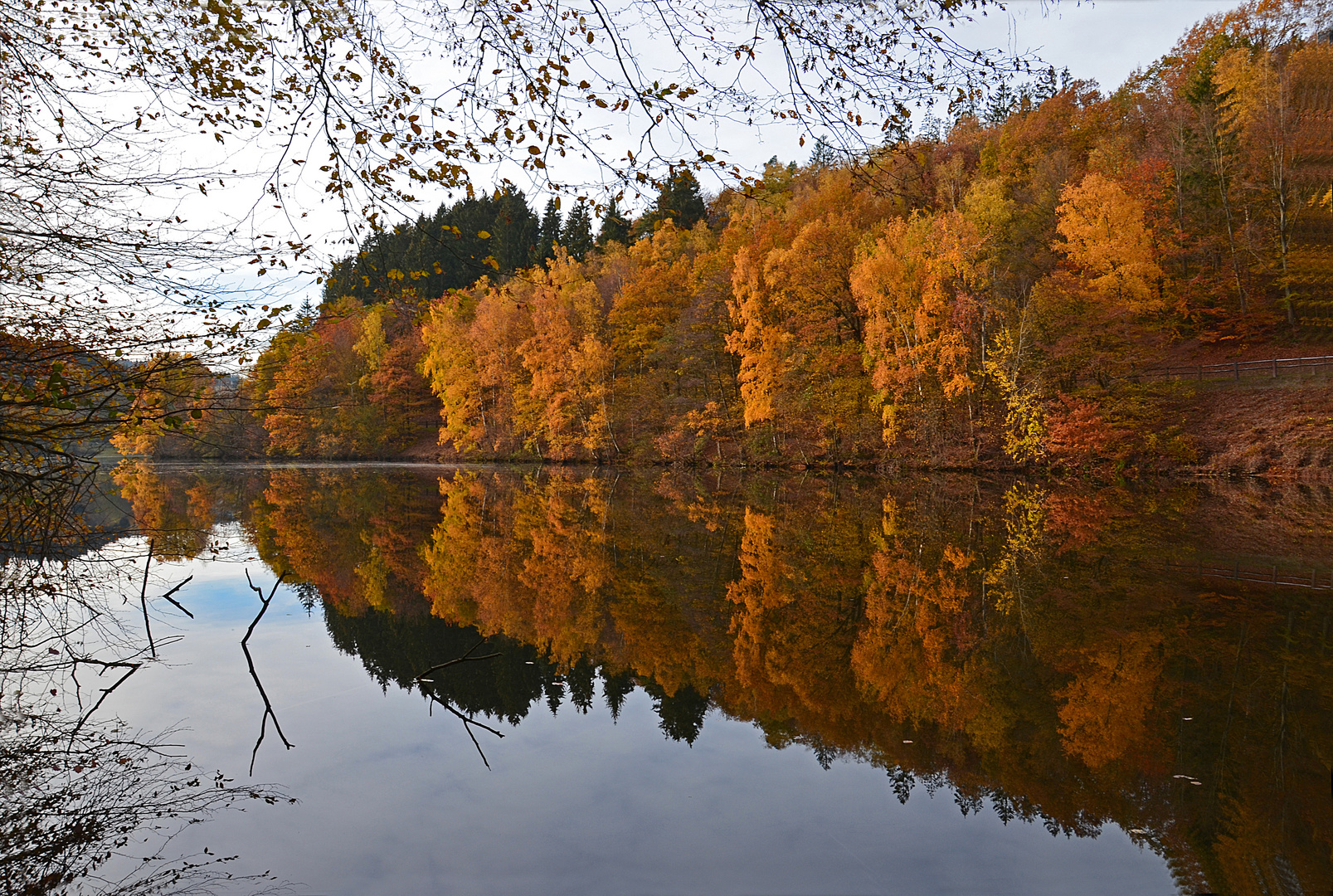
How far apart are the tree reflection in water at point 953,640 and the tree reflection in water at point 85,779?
171cm

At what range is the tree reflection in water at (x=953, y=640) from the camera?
4.02m

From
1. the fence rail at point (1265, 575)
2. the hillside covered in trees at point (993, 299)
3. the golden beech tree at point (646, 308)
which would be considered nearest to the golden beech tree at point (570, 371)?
the hillside covered in trees at point (993, 299)

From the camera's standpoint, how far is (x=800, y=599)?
8297 millimetres

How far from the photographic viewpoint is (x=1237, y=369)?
83.3ft

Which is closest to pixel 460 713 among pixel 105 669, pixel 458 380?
pixel 105 669

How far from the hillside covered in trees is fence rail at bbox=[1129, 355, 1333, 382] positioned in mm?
648

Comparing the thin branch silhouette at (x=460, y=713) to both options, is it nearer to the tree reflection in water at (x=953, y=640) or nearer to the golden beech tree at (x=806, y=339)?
the tree reflection in water at (x=953, y=640)

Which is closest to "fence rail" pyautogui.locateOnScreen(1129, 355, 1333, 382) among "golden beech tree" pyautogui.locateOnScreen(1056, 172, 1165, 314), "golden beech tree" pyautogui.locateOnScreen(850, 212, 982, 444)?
"golden beech tree" pyautogui.locateOnScreen(1056, 172, 1165, 314)

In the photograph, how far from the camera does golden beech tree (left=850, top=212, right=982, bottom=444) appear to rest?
84.7ft

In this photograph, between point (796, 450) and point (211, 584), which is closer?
point (211, 584)

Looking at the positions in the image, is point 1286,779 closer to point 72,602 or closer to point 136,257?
point 136,257

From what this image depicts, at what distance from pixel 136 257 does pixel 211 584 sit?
568cm

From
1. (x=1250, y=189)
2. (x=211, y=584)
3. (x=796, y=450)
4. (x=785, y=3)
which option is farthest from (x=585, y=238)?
(x=785, y=3)

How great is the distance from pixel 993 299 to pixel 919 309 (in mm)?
2371
